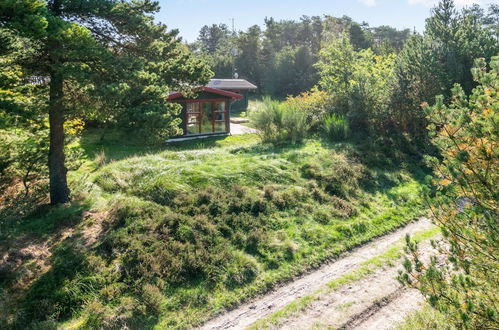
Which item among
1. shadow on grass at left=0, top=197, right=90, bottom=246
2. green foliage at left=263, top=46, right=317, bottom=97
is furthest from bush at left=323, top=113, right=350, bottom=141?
green foliage at left=263, top=46, right=317, bottom=97

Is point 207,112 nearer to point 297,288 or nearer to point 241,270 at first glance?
point 241,270

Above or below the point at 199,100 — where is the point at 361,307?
below

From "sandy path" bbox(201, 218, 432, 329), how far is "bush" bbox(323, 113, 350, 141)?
735 centimetres

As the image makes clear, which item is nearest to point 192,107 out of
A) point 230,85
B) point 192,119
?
point 192,119

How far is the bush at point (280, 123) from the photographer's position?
55.2ft

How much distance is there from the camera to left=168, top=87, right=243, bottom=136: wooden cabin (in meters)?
21.4

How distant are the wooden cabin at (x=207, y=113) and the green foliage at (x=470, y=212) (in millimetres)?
18269

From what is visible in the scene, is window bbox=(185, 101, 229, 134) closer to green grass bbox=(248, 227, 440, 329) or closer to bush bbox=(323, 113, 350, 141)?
bush bbox=(323, 113, 350, 141)

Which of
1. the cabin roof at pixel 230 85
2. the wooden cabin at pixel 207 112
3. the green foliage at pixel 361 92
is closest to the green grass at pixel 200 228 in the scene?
the green foliage at pixel 361 92

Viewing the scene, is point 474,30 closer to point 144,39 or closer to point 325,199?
point 325,199

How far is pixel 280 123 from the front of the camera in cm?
1716

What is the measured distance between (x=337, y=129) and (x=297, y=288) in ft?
34.7

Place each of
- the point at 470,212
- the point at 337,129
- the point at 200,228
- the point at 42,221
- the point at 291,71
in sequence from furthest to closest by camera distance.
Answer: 1. the point at 291,71
2. the point at 337,129
3. the point at 200,228
4. the point at 42,221
5. the point at 470,212

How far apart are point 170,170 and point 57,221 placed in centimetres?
365
